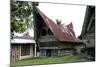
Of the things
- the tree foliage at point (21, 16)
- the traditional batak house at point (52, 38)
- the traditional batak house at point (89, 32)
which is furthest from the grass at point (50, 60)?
the tree foliage at point (21, 16)

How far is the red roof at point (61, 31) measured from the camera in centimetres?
244

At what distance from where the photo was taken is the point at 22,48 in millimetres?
2342

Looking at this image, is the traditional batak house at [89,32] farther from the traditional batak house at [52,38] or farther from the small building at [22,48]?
the small building at [22,48]

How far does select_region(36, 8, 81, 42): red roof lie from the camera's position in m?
2.44

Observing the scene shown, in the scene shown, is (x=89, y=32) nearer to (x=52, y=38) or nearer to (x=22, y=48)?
(x=52, y=38)

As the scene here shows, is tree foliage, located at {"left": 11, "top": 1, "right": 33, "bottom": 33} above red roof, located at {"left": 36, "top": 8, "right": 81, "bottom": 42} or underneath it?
above

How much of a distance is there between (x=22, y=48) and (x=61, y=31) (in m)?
0.56

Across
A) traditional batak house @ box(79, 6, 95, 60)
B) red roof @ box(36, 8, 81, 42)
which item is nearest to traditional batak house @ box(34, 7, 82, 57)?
red roof @ box(36, 8, 81, 42)

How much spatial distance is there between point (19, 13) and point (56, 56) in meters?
0.72

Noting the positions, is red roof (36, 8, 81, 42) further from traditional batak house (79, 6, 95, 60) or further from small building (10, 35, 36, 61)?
small building (10, 35, 36, 61)

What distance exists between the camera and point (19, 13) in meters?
2.30

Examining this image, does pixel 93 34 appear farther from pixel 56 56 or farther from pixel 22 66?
pixel 22 66
